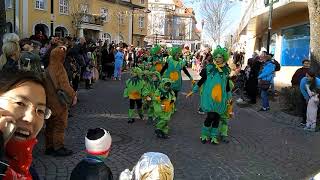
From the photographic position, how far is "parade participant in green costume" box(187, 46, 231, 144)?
8.02m

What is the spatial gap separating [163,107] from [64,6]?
38127 mm

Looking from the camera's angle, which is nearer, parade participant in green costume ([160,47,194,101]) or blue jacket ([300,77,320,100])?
blue jacket ([300,77,320,100])

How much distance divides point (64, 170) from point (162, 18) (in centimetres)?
9212

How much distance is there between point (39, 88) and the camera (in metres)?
1.82

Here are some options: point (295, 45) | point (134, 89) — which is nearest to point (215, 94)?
point (134, 89)

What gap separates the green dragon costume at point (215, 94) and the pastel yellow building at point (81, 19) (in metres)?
23.8

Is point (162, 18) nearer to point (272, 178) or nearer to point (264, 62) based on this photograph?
point (264, 62)

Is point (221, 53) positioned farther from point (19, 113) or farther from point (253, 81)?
point (19, 113)

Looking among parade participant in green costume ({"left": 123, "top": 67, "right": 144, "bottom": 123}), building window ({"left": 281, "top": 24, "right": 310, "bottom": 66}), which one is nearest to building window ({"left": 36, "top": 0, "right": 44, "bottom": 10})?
building window ({"left": 281, "top": 24, "right": 310, "bottom": 66})

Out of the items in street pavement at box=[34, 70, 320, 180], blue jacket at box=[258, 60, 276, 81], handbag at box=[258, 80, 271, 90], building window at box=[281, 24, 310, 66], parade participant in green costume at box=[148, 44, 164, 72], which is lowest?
street pavement at box=[34, 70, 320, 180]

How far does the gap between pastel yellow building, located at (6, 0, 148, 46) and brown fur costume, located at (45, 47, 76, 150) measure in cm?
2437

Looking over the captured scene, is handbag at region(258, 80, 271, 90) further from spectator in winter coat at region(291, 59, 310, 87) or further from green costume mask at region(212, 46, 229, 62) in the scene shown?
green costume mask at region(212, 46, 229, 62)

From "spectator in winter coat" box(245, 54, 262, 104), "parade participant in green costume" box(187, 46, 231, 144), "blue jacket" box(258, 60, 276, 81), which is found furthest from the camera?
"spectator in winter coat" box(245, 54, 262, 104)

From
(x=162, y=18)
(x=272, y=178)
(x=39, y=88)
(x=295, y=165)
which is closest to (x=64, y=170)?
(x=272, y=178)
